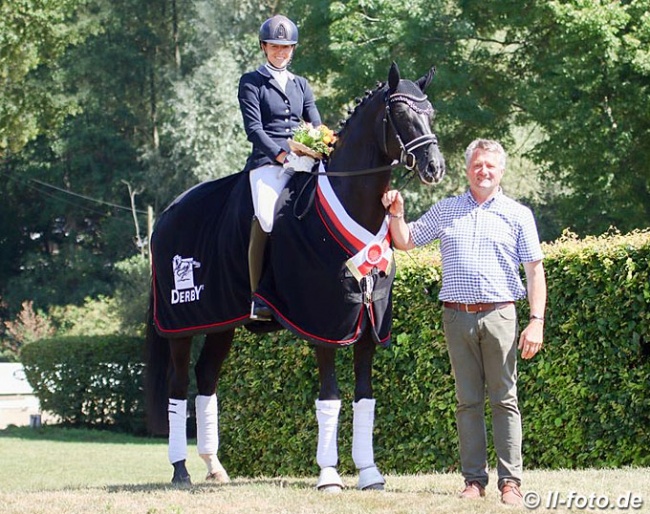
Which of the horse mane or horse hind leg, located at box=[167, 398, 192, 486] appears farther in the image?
horse hind leg, located at box=[167, 398, 192, 486]

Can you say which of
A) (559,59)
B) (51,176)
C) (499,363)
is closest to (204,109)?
(51,176)

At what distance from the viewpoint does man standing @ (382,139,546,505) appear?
23.0ft

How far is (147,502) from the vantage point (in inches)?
295

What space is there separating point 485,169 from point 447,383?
4.35 meters

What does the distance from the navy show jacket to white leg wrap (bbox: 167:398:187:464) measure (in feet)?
7.60

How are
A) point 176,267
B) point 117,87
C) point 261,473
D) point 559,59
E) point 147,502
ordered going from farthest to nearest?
1. point 117,87
2. point 559,59
3. point 261,473
4. point 176,267
5. point 147,502

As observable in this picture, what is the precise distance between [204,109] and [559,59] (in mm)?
18756

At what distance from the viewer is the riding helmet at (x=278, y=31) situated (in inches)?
337

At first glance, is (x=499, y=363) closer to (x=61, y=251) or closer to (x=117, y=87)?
(x=117, y=87)

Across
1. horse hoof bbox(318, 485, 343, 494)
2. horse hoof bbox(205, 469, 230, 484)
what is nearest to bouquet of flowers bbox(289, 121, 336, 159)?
horse hoof bbox(318, 485, 343, 494)

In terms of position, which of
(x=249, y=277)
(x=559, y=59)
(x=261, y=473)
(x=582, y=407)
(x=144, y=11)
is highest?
(x=144, y=11)

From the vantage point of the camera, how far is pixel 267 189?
27.5 ft

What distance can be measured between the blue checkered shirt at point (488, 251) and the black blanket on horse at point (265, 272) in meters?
0.88

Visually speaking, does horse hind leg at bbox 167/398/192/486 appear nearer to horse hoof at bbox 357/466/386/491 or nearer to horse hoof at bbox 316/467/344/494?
horse hoof at bbox 316/467/344/494
